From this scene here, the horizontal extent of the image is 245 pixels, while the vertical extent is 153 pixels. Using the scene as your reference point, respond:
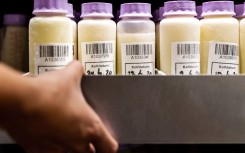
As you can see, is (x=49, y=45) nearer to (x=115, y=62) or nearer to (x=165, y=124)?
(x=115, y=62)

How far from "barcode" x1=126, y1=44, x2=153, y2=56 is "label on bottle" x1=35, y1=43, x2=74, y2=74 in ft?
0.35

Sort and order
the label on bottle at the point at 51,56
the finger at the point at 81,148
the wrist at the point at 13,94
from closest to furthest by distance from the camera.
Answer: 1. the wrist at the point at 13,94
2. the finger at the point at 81,148
3. the label on bottle at the point at 51,56

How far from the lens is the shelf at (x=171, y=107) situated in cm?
66

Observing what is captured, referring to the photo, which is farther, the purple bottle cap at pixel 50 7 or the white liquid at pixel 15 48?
the white liquid at pixel 15 48

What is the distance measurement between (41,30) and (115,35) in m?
0.13

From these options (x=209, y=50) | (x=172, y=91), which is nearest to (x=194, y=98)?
(x=172, y=91)

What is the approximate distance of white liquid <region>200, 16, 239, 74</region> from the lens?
2.54ft

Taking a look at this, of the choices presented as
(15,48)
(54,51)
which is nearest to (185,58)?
(54,51)

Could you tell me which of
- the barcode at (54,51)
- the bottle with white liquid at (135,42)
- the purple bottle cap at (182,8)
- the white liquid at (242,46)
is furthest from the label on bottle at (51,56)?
the white liquid at (242,46)

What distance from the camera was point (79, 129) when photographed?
Answer: 54 cm

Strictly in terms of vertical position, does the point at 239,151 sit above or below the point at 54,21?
below

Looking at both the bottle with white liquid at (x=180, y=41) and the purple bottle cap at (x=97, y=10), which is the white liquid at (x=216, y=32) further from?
the purple bottle cap at (x=97, y=10)

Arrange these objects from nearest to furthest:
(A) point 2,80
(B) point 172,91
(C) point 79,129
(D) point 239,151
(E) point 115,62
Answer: (A) point 2,80
(C) point 79,129
(B) point 172,91
(E) point 115,62
(D) point 239,151

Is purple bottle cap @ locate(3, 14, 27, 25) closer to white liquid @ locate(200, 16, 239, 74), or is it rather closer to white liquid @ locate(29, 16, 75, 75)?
white liquid @ locate(29, 16, 75, 75)
